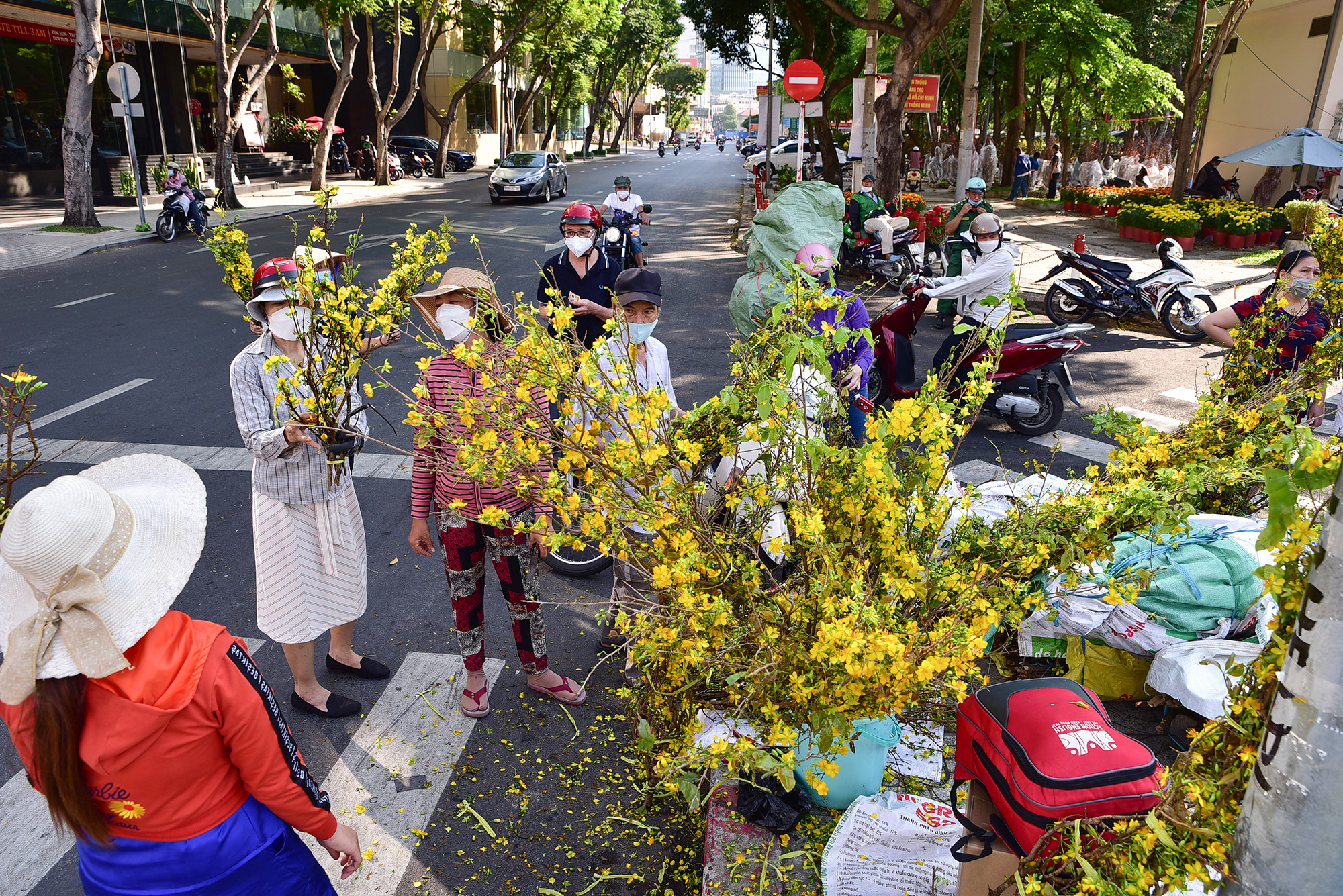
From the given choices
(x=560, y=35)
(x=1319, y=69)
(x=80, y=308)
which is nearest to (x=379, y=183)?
(x=560, y=35)

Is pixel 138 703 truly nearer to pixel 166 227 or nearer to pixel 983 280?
pixel 983 280

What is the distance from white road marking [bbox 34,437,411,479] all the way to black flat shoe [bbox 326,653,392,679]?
2.28 metres

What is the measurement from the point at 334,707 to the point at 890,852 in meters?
2.42

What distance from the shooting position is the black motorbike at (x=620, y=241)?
1023 cm

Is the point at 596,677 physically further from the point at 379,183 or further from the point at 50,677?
the point at 379,183

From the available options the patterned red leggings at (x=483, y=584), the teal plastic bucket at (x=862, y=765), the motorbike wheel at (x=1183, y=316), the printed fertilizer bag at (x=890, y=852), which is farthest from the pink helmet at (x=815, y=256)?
the motorbike wheel at (x=1183, y=316)

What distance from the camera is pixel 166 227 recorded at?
53.6 ft

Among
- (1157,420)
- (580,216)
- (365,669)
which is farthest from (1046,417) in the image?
(365,669)

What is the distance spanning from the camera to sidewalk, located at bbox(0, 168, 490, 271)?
14.9 meters

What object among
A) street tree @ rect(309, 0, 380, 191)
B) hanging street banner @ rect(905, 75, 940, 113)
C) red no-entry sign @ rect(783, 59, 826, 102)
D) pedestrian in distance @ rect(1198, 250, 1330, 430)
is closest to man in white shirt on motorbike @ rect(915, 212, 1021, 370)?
pedestrian in distance @ rect(1198, 250, 1330, 430)

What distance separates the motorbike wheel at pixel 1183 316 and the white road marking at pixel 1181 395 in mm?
2085

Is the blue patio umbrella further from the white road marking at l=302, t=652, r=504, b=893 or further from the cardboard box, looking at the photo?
the white road marking at l=302, t=652, r=504, b=893

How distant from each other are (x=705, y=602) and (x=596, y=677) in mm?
2020

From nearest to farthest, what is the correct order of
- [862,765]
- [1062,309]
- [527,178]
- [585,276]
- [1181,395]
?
[862,765], [585,276], [1181,395], [1062,309], [527,178]
